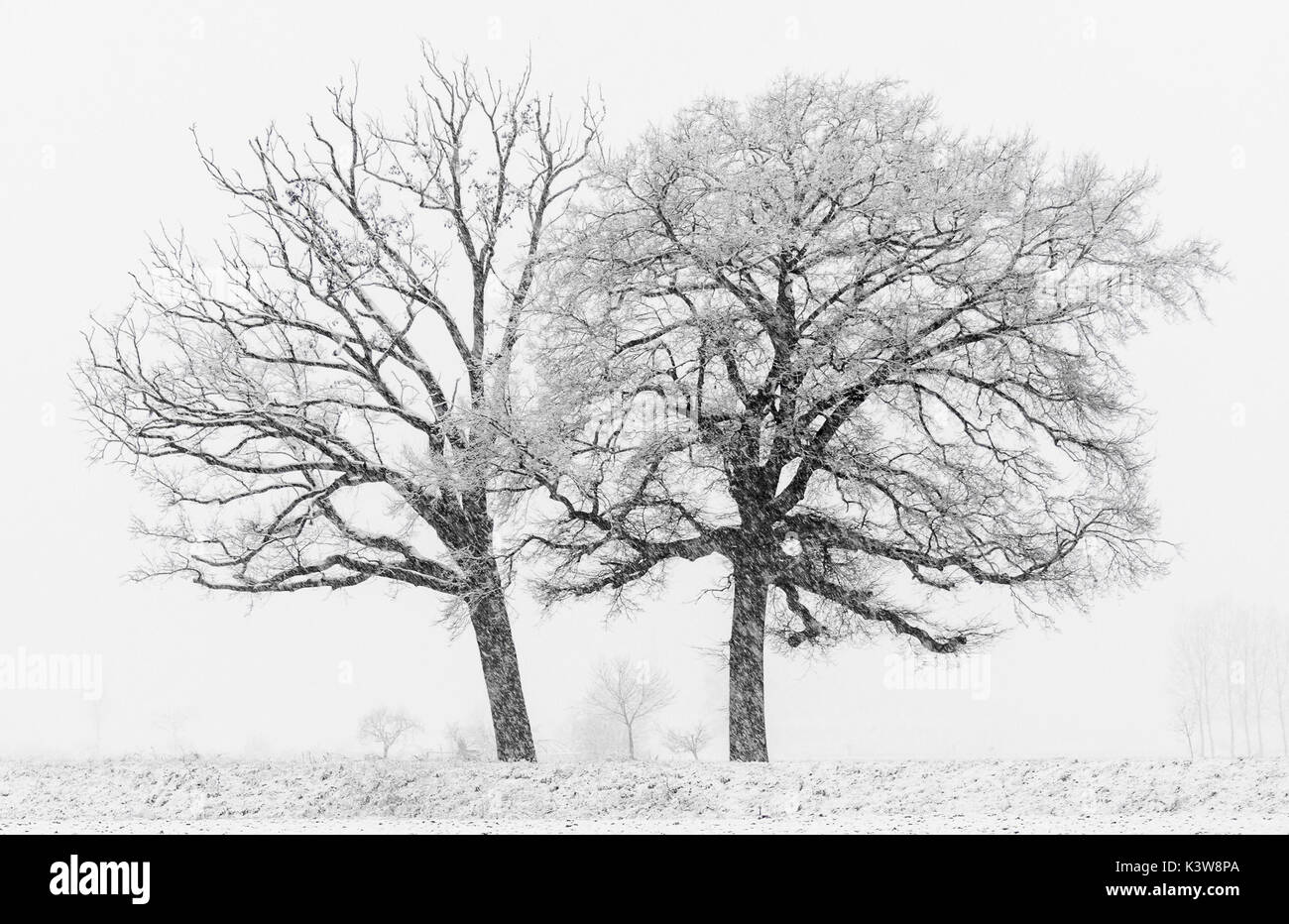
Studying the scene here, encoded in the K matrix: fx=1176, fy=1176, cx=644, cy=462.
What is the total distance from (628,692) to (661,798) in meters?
29.2

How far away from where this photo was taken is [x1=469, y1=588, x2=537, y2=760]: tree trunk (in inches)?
820

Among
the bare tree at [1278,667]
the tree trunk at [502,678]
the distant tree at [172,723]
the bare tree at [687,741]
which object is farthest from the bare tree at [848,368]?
the distant tree at [172,723]

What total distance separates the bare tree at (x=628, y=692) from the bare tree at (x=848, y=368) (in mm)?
22697

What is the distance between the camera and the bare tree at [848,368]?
59.0 ft

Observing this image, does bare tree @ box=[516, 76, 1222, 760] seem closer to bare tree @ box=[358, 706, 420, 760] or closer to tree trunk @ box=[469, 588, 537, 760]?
tree trunk @ box=[469, 588, 537, 760]

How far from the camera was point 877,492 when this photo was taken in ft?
65.1

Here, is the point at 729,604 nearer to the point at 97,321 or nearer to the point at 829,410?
the point at 829,410

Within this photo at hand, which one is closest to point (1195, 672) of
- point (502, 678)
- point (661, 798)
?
point (502, 678)

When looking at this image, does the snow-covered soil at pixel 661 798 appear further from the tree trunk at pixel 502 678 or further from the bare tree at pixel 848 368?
the bare tree at pixel 848 368

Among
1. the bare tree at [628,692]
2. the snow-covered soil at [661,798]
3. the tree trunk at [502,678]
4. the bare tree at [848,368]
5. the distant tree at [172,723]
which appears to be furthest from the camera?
the distant tree at [172,723]

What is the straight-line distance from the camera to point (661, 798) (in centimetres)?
1573
